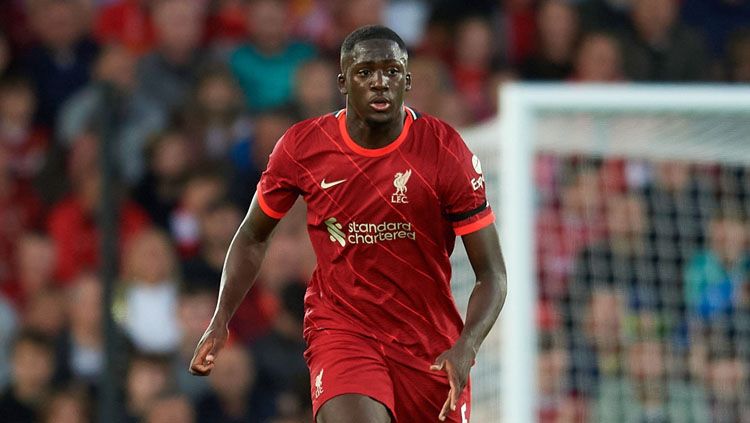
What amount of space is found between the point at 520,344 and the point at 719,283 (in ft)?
5.28

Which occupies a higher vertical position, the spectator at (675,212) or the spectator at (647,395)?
the spectator at (675,212)

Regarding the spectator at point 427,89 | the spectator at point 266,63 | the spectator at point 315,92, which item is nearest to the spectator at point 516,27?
the spectator at point 427,89

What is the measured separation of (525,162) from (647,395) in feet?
5.02

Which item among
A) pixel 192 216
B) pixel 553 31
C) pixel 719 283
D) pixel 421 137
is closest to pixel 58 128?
pixel 192 216

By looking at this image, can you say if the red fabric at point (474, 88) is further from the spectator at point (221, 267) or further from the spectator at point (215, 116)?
the spectator at point (221, 267)

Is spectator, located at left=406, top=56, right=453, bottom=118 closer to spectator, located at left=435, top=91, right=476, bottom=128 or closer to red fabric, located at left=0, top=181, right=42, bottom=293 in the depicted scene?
spectator, located at left=435, top=91, right=476, bottom=128

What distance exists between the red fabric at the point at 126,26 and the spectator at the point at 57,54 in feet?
0.44

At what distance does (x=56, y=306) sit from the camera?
8.62 meters

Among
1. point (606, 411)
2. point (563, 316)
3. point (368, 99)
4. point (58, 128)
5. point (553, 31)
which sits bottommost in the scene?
point (606, 411)

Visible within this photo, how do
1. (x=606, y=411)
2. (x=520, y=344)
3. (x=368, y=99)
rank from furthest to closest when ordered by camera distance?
(x=606, y=411) < (x=520, y=344) < (x=368, y=99)

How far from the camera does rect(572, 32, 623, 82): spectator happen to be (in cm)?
978

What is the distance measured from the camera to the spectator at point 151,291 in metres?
8.48

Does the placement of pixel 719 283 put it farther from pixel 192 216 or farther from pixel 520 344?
pixel 192 216

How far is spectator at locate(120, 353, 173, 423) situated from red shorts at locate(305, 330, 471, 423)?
3.39 meters
